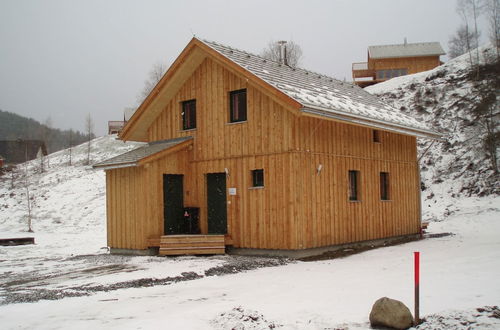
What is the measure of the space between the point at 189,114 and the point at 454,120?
22.5 m

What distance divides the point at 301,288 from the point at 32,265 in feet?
31.7

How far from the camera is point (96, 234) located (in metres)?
27.6

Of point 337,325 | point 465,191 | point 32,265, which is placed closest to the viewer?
point 337,325

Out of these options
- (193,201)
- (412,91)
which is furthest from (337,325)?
(412,91)

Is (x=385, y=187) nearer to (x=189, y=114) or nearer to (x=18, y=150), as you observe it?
(x=189, y=114)

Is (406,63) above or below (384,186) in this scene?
above

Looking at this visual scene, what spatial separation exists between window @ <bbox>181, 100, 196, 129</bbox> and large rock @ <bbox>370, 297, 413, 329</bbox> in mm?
11741

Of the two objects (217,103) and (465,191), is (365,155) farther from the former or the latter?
(465,191)

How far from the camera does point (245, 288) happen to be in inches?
398

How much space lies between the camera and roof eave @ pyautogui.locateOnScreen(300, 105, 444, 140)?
14012 mm

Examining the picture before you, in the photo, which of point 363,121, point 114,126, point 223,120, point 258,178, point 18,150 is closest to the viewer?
point 258,178

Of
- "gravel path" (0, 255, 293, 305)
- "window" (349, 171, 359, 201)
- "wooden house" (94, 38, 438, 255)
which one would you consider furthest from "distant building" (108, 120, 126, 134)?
"window" (349, 171, 359, 201)

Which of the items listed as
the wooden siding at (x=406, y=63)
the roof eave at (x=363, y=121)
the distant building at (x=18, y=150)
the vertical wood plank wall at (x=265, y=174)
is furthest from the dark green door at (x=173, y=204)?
the distant building at (x=18, y=150)

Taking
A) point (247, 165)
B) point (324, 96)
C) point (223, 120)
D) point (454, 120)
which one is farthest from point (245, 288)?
point (454, 120)
